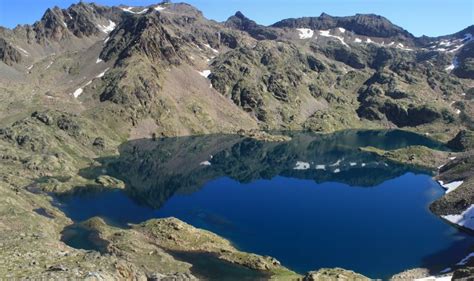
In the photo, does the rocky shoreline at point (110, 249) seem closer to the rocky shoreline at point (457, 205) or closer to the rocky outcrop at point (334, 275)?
the rocky outcrop at point (334, 275)

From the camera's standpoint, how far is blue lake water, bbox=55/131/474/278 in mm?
105562

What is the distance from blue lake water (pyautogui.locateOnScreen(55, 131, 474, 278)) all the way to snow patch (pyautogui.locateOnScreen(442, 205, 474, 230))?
325cm

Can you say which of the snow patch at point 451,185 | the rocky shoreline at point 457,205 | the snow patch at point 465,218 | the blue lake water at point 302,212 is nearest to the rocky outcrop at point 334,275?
the blue lake water at point 302,212

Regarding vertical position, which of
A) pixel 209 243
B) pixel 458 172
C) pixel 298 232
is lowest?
pixel 209 243

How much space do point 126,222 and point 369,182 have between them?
108 m

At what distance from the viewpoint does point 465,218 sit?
12694 cm

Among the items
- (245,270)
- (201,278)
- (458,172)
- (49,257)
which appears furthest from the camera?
(458,172)

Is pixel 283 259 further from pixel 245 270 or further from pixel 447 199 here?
pixel 447 199

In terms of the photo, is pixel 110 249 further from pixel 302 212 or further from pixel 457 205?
pixel 457 205

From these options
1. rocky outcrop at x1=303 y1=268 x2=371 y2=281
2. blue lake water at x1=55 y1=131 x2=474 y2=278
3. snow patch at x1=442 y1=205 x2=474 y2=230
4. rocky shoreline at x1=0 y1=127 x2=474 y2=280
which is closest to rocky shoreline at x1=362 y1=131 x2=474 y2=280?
snow patch at x1=442 y1=205 x2=474 y2=230

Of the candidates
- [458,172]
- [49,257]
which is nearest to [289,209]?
[458,172]

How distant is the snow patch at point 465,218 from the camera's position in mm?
123231

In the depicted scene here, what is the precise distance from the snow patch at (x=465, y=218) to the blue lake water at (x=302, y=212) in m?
3.25

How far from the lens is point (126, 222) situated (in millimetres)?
124250
